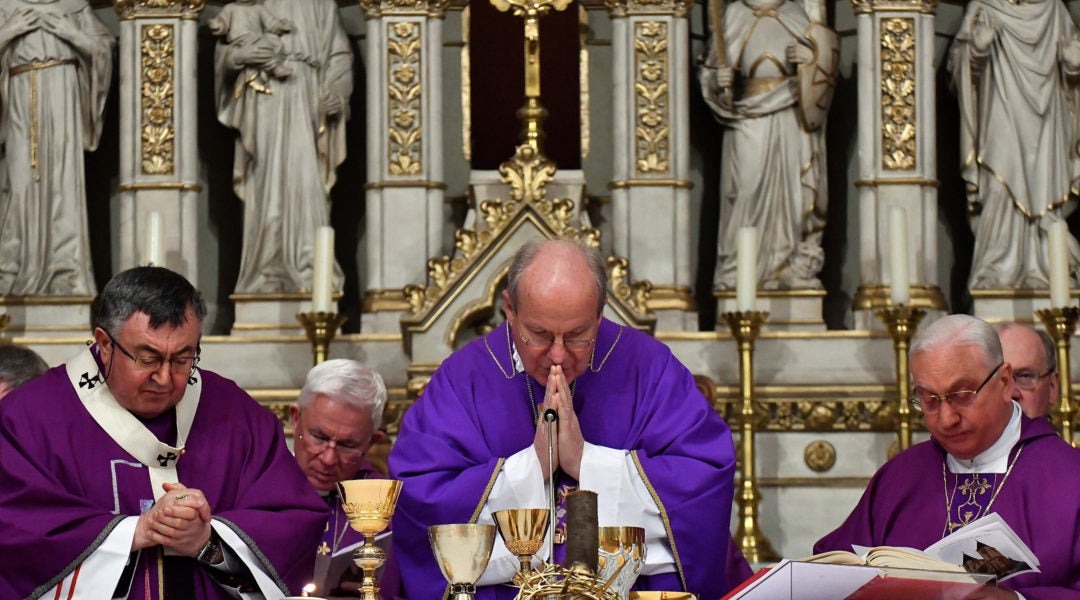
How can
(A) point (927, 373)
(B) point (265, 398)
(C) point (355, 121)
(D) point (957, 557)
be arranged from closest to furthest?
1. (D) point (957, 557)
2. (A) point (927, 373)
3. (B) point (265, 398)
4. (C) point (355, 121)

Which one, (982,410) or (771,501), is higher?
(982,410)

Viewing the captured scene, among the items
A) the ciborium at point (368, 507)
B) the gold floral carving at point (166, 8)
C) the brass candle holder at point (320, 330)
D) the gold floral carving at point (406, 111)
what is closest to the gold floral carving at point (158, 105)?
the gold floral carving at point (166, 8)

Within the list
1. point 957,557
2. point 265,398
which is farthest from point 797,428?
point 957,557

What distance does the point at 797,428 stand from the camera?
351 inches

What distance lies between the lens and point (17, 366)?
6.38m

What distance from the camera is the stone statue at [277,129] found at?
913cm

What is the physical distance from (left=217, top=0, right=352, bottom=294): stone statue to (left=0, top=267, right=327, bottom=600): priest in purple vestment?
12.6 ft

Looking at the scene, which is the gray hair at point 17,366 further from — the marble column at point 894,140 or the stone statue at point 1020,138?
the stone statue at point 1020,138

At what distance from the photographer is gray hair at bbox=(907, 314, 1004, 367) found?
5465 millimetres

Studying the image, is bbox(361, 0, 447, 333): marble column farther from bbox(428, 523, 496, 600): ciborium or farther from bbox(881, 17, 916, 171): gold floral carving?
bbox(428, 523, 496, 600): ciborium

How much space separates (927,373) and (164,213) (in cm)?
473

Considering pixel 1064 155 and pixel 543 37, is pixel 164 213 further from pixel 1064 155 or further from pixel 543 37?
pixel 1064 155

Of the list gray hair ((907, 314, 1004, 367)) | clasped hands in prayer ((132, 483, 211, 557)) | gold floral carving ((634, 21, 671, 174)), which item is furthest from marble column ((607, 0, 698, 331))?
clasped hands in prayer ((132, 483, 211, 557))

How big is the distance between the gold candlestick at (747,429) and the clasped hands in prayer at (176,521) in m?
3.83
